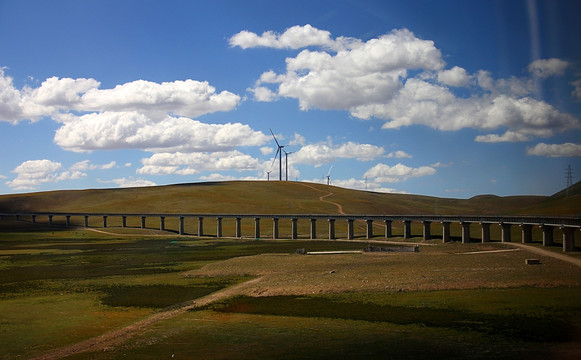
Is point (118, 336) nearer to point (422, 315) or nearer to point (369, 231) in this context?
point (422, 315)

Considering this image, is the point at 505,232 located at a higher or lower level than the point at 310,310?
higher

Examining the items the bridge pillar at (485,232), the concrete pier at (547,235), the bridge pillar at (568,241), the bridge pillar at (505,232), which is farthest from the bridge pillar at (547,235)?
the bridge pillar at (485,232)

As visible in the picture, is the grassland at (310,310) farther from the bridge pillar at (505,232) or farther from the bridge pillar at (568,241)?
the bridge pillar at (505,232)

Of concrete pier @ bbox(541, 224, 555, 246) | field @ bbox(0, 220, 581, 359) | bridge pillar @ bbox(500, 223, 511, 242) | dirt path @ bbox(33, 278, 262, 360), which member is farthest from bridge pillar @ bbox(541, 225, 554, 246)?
dirt path @ bbox(33, 278, 262, 360)

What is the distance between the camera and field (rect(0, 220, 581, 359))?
32219 millimetres

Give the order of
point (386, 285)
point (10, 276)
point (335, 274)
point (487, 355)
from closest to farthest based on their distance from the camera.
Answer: point (487, 355) → point (386, 285) → point (335, 274) → point (10, 276)

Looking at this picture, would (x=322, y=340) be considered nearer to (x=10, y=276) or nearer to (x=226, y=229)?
(x=10, y=276)

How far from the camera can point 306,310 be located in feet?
140

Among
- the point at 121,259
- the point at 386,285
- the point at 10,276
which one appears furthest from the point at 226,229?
the point at 386,285

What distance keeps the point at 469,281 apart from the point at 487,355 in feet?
73.6

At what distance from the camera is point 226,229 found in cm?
17888

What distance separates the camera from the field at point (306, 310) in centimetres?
3222

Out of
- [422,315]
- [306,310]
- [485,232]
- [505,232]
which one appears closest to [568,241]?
[505,232]

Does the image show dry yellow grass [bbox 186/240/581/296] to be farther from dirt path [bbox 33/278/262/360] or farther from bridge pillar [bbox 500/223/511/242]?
bridge pillar [bbox 500/223/511/242]
